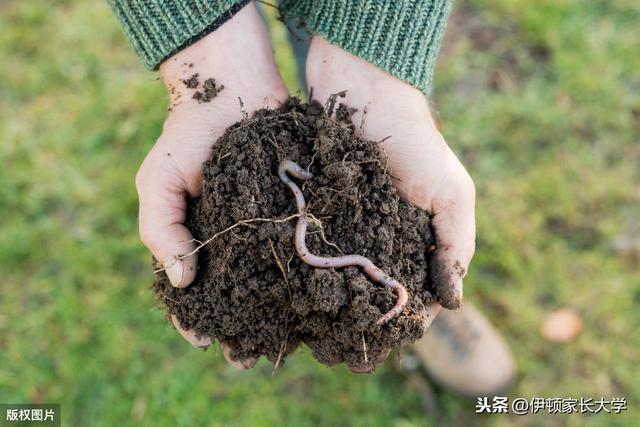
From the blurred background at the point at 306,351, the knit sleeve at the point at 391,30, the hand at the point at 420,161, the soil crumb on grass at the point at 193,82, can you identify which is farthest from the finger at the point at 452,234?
the blurred background at the point at 306,351

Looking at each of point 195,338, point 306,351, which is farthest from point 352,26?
point 306,351

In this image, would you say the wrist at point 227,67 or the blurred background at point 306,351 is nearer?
the wrist at point 227,67

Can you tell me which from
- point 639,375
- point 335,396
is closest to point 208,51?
point 335,396

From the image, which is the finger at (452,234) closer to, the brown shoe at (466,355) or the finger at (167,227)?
the finger at (167,227)

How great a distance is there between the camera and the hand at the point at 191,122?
2510mm

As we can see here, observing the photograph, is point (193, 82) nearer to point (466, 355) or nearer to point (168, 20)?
point (168, 20)

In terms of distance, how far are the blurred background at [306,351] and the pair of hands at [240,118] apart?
1.58 metres

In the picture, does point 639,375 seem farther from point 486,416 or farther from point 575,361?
point 486,416

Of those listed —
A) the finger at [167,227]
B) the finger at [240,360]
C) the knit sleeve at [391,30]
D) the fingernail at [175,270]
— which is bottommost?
the finger at [240,360]

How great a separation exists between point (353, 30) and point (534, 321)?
8.67ft

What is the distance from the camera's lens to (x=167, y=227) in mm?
2508

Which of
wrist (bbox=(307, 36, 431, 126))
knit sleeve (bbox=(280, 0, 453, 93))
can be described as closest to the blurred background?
wrist (bbox=(307, 36, 431, 126))

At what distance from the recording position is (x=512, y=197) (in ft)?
14.9

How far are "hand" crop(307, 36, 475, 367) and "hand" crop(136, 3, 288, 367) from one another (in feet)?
1.36
